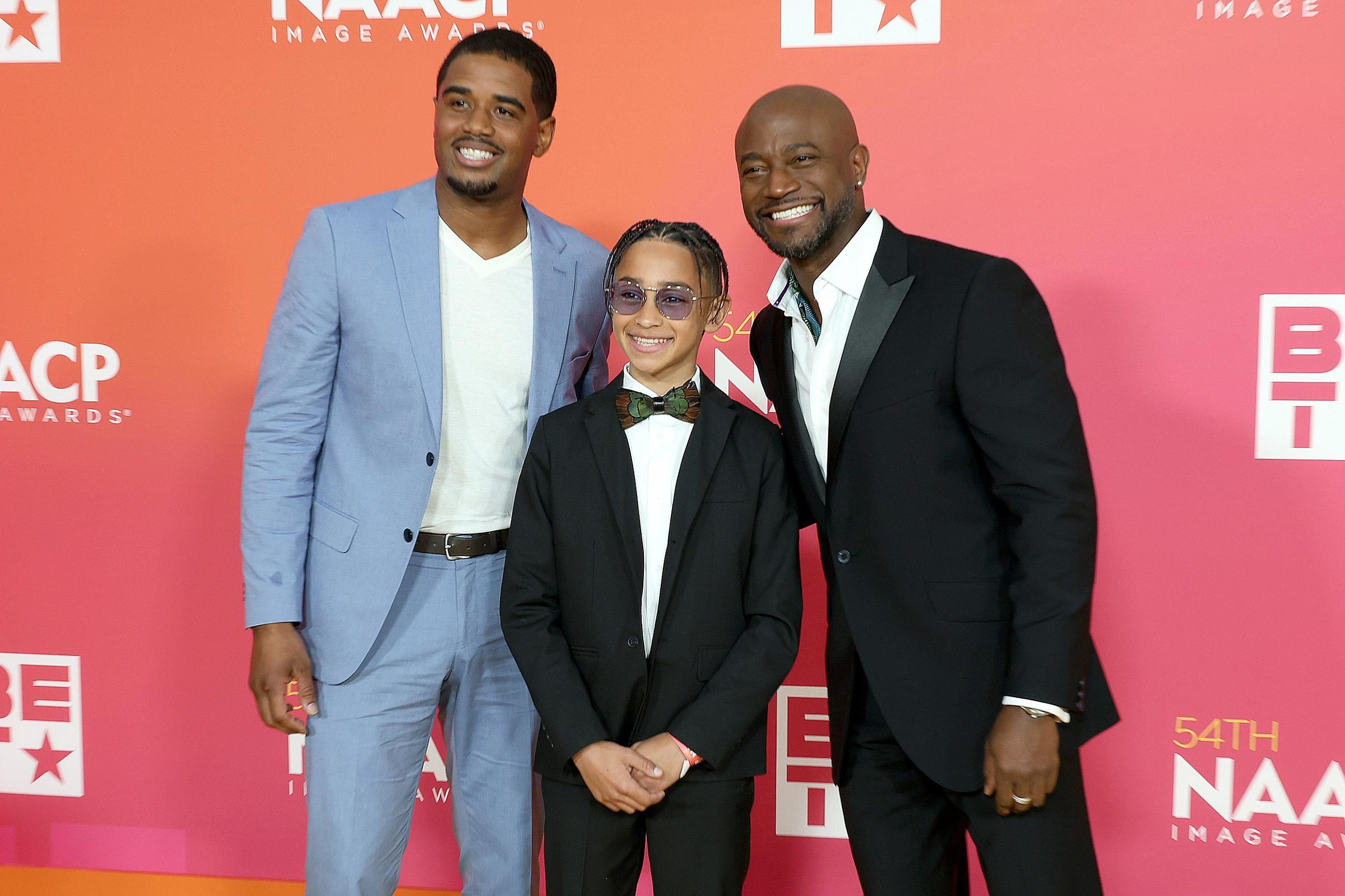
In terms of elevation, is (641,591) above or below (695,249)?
below

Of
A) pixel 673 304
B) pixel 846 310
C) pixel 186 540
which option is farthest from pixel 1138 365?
pixel 186 540

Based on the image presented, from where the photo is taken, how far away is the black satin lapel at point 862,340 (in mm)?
1720

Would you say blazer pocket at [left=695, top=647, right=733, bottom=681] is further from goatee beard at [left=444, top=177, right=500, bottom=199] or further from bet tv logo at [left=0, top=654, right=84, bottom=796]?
bet tv logo at [left=0, top=654, right=84, bottom=796]

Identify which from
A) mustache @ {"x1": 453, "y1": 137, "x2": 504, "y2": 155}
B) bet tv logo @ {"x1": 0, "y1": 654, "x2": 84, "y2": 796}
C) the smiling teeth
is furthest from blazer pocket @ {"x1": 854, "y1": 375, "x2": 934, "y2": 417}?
bet tv logo @ {"x1": 0, "y1": 654, "x2": 84, "y2": 796}

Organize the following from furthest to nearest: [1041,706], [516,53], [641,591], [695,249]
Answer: [516,53]
[695,249]
[641,591]
[1041,706]

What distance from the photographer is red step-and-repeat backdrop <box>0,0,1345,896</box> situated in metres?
2.62

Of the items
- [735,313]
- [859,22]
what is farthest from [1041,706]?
[859,22]

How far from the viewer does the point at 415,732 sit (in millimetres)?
2055

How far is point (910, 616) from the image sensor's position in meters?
1.74

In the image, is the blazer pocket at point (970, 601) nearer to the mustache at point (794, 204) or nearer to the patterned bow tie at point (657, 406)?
the patterned bow tie at point (657, 406)

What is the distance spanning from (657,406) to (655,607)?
1.15 ft

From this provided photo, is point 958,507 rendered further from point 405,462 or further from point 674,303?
point 405,462

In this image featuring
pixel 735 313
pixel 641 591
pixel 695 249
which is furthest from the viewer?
pixel 735 313

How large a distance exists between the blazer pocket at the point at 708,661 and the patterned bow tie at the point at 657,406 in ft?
1.31
